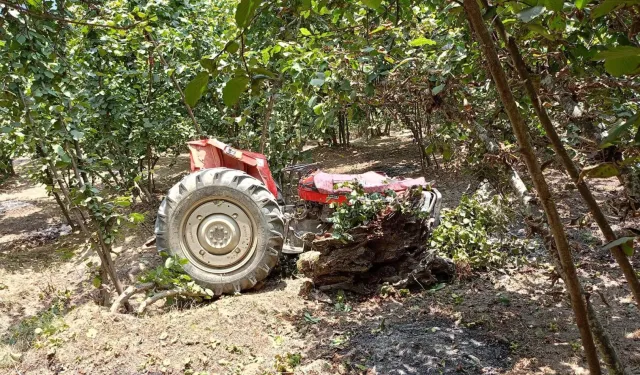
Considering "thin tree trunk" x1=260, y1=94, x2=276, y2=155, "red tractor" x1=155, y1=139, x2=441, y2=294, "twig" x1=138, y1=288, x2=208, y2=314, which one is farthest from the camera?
"thin tree trunk" x1=260, y1=94, x2=276, y2=155

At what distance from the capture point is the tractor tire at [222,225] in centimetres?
475

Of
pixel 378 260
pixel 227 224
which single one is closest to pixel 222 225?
pixel 227 224

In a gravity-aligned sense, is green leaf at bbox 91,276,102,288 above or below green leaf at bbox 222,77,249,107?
below

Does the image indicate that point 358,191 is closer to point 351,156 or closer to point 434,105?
point 434,105

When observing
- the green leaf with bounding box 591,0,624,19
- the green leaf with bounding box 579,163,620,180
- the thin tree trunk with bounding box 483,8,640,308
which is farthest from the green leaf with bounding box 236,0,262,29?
the thin tree trunk with bounding box 483,8,640,308

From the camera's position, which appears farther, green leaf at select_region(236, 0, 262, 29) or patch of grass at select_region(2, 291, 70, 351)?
patch of grass at select_region(2, 291, 70, 351)

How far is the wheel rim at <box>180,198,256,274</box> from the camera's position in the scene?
482 cm

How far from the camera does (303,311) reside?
13.4 ft

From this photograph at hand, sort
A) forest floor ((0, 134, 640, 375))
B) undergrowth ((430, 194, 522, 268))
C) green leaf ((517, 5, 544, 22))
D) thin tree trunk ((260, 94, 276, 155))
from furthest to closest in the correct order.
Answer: thin tree trunk ((260, 94, 276, 155)), undergrowth ((430, 194, 522, 268)), forest floor ((0, 134, 640, 375)), green leaf ((517, 5, 544, 22))

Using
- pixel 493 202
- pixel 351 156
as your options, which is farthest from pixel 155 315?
pixel 351 156

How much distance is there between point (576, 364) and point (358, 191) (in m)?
2.27

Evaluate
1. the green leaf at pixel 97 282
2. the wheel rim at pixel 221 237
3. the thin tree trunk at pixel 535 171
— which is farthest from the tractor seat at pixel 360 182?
the thin tree trunk at pixel 535 171

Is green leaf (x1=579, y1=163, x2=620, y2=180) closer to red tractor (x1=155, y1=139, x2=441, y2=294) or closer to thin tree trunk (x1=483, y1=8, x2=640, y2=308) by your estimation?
thin tree trunk (x1=483, y1=8, x2=640, y2=308)

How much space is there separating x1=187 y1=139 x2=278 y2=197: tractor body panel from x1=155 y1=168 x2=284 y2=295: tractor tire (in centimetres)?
41
